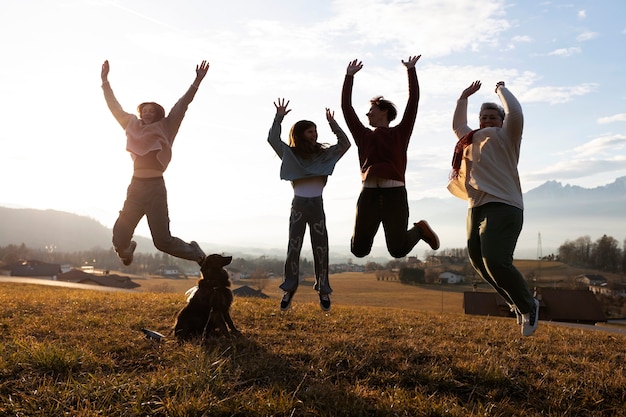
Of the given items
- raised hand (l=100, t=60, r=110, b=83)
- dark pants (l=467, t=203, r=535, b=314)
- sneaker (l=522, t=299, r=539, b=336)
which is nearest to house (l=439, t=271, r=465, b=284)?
sneaker (l=522, t=299, r=539, b=336)

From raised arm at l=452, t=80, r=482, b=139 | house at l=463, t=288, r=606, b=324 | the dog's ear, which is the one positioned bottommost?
house at l=463, t=288, r=606, b=324

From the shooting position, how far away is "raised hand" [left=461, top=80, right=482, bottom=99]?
6926mm

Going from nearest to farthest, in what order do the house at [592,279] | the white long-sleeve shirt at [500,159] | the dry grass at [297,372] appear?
the dry grass at [297,372], the white long-sleeve shirt at [500,159], the house at [592,279]

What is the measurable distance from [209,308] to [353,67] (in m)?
4.04

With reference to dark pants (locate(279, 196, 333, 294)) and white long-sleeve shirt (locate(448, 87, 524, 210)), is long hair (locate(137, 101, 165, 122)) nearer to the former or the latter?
dark pants (locate(279, 196, 333, 294))

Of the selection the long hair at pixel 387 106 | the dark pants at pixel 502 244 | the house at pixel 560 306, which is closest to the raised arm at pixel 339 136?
the long hair at pixel 387 106

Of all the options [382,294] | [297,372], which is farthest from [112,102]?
[382,294]

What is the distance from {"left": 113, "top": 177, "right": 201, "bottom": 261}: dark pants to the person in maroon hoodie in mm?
2847

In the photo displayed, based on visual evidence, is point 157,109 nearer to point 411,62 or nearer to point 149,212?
point 149,212

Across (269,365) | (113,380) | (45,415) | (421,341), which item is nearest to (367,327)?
(421,341)

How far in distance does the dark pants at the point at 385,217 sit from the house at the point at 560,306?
29833 millimetres

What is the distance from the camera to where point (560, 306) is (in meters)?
35.4

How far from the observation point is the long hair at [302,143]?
7.26m

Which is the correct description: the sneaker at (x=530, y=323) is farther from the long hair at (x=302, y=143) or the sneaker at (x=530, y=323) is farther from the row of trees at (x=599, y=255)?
the row of trees at (x=599, y=255)
